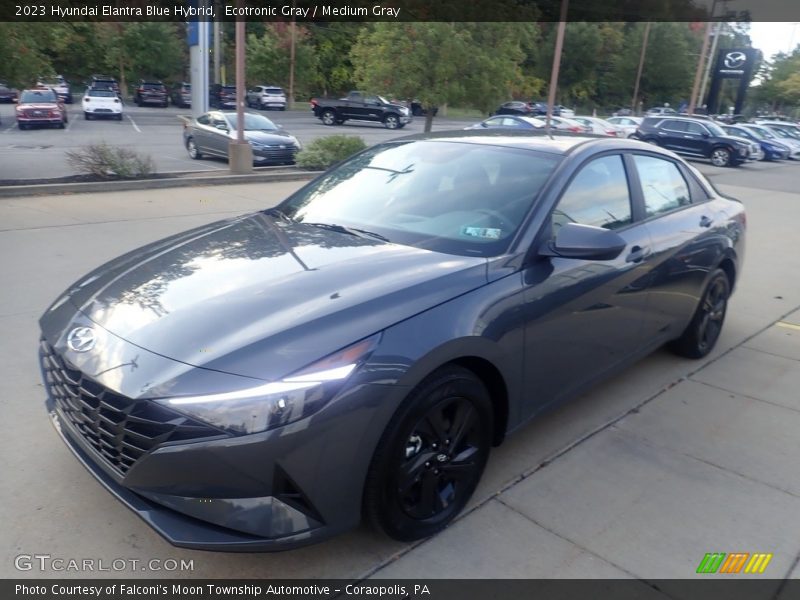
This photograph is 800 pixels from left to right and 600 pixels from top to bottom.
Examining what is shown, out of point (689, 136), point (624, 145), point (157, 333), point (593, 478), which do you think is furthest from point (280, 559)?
point (689, 136)

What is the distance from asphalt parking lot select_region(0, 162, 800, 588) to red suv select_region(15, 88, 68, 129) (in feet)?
73.7

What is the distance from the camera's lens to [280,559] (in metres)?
2.66

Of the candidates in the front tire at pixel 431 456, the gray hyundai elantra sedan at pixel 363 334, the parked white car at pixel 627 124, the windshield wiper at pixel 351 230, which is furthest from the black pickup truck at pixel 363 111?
the front tire at pixel 431 456

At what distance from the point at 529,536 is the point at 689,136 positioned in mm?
26102

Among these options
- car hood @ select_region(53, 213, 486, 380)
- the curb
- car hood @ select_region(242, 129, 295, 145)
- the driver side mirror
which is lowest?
the curb

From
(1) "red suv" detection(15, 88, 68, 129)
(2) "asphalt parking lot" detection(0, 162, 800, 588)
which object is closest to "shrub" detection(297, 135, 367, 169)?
(2) "asphalt parking lot" detection(0, 162, 800, 588)

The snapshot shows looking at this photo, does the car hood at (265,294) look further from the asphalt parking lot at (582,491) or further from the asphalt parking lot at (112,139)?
the asphalt parking lot at (112,139)

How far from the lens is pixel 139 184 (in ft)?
36.2

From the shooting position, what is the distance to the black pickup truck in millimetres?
35188

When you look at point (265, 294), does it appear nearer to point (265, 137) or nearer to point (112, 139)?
point (265, 137)

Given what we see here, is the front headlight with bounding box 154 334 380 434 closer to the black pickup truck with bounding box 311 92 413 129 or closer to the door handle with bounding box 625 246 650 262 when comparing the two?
the door handle with bounding box 625 246 650 262

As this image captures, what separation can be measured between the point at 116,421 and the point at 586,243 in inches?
82.5

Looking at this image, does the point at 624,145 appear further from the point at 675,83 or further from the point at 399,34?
the point at 675,83

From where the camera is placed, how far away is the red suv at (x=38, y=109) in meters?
24.3
